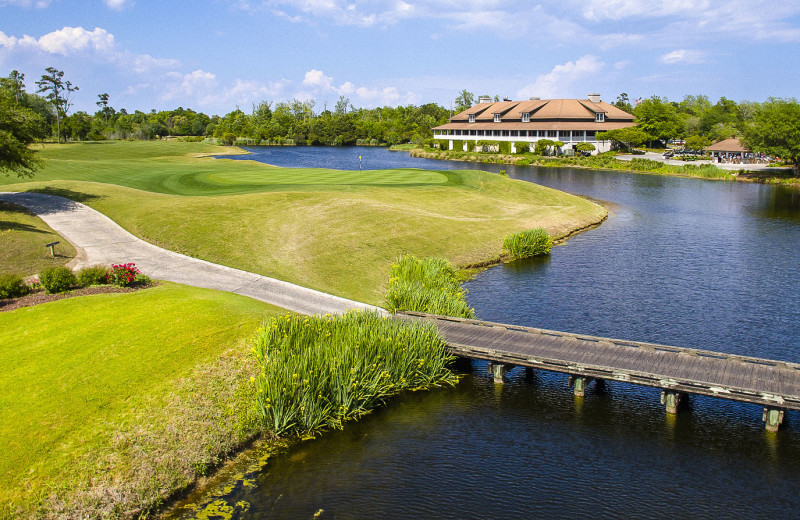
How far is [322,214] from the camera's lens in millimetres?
42250

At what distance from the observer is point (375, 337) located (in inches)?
800

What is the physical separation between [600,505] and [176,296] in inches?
688

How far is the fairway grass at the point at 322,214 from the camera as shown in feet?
111

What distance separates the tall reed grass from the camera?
2577 centimetres

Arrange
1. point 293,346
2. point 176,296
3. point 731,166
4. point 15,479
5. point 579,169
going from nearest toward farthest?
point 15,479 < point 293,346 < point 176,296 < point 731,166 < point 579,169

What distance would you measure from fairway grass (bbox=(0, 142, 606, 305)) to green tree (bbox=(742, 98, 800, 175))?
Result: 40.4 m

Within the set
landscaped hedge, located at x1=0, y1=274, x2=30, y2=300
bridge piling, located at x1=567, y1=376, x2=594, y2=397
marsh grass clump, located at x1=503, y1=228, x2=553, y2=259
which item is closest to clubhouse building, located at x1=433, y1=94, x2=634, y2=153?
marsh grass clump, located at x1=503, y1=228, x2=553, y2=259

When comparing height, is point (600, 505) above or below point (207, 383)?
below

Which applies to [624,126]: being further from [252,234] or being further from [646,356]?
[646,356]

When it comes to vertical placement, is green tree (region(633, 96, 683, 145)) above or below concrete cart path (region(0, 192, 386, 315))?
above

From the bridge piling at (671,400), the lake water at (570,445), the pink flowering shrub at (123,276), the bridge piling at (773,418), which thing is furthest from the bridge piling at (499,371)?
the pink flowering shrub at (123,276)

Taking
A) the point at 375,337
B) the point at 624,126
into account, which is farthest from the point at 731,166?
the point at 375,337

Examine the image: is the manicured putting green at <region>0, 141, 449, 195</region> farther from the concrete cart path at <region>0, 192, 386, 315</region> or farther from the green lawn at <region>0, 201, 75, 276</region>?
the green lawn at <region>0, 201, 75, 276</region>

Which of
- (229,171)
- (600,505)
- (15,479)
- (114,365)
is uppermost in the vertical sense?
(229,171)
